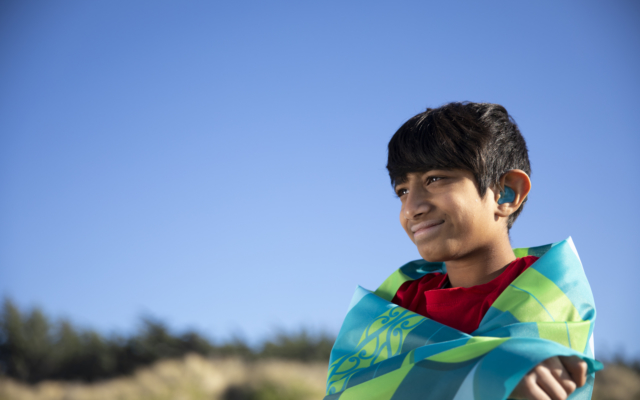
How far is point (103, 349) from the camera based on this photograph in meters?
7.63

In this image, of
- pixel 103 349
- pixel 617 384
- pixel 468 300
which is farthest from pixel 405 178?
pixel 103 349

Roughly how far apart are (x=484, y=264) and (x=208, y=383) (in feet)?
19.3

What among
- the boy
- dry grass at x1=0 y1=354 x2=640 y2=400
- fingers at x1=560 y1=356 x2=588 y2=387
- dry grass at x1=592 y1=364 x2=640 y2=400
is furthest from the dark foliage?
fingers at x1=560 y1=356 x2=588 y2=387

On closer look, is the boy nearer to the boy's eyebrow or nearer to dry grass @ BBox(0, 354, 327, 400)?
the boy's eyebrow

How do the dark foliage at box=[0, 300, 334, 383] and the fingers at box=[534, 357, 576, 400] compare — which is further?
the dark foliage at box=[0, 300, 334, 383]

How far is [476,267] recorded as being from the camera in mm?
1490

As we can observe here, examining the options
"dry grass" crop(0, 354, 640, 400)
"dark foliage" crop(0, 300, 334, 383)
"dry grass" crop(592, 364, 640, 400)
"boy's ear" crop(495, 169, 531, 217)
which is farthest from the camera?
"dark foliage" crop(0, 300, 334, 383)

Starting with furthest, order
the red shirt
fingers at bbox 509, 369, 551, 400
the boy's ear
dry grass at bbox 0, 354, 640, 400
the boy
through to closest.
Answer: dry grass at bbox 0, 354, 640, 400 < the boy's ear < the red shirt < the boy < fingers at bbox 509, 369, 551, 400

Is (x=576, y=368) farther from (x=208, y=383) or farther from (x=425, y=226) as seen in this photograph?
(x=208, y=383)

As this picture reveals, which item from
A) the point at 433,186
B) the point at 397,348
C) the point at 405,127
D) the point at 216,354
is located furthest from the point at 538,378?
the point at 216,354

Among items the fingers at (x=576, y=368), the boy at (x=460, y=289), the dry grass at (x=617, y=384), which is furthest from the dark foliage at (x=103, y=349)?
the fingers at (x=576, y=368)

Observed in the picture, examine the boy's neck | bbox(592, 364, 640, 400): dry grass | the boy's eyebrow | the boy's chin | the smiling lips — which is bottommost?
bbox(592, 364, 640, 400): dry grass

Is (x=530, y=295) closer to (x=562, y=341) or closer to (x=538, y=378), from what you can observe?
(x=562, y=341)

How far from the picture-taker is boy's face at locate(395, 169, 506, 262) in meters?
1.40
